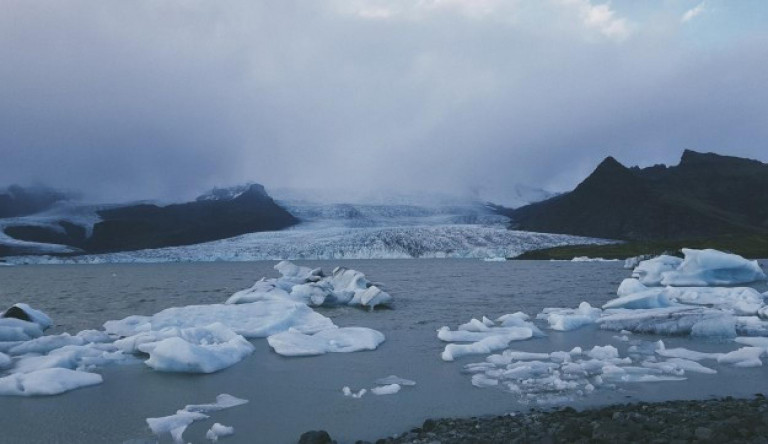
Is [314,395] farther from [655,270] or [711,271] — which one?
[655,270]

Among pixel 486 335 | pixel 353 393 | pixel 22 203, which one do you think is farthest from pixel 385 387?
pixel 22 203

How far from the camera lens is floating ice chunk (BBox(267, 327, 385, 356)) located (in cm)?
1438

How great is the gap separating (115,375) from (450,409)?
7387 millimetres

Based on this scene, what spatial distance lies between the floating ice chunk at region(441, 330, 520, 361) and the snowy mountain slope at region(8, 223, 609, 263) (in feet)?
194

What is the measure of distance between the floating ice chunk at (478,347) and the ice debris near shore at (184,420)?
17.9ft

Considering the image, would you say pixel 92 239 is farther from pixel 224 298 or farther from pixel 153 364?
pixel 153 364

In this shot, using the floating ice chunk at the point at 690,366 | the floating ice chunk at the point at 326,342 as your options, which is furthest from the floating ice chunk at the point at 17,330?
the floating ice chunk at the point at 690,366

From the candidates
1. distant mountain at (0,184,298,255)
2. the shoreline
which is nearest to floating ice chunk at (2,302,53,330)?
the shoreline

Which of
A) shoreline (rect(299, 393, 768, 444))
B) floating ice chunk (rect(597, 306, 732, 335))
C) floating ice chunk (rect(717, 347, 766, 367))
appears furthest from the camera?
floating ice chunk (rect(597, 306, 732, 335))

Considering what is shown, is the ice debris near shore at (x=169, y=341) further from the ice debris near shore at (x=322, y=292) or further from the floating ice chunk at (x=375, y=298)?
the floating ice chunk at (x=375, y=298)

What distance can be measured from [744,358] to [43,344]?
55.4 feet

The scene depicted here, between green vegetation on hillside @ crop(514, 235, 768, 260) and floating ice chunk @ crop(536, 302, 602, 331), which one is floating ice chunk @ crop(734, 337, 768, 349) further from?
green vegetation on hillside @ crop(514, 235, 768, 260)

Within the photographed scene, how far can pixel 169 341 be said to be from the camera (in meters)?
12.6

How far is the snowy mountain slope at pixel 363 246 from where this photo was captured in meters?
75.2
